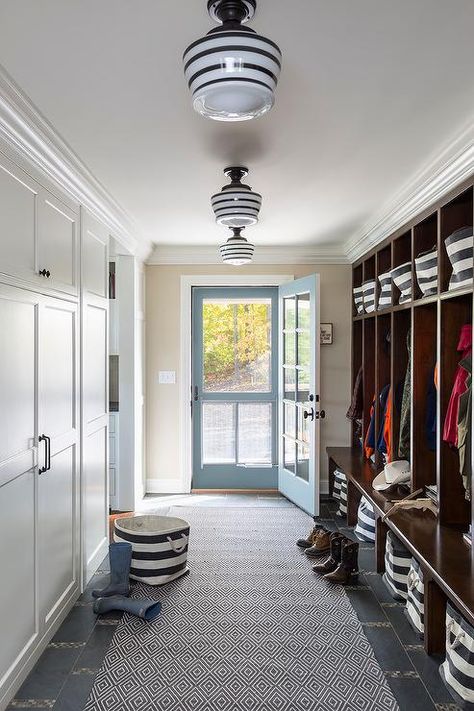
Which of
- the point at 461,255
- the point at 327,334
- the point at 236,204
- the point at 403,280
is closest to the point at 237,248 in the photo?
the point at 236,204

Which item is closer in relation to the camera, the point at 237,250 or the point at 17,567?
the point at 17,567

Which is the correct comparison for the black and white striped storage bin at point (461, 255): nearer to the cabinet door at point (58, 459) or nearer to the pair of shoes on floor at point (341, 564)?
the pair of shoes on floor at point (341, 564)

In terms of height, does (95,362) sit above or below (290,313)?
below

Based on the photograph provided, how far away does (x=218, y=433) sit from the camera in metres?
5.68

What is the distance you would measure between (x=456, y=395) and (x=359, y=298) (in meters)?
2.25

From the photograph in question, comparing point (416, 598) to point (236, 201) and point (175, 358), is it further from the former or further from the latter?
point (175, 358)

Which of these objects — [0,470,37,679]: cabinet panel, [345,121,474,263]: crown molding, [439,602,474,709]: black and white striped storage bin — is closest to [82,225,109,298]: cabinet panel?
[0,470,37,679]: cabinet panel

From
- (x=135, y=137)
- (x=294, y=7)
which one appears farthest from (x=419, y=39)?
(x=135, y=137)

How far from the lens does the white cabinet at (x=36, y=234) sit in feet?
7.24

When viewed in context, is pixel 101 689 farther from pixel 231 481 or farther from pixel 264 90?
pixel 231 481

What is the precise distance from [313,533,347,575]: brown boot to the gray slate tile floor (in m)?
0.19

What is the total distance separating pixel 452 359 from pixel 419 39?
1.69 m

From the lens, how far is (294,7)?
156 centimetres

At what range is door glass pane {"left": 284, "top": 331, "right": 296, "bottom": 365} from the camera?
16.8 feet
